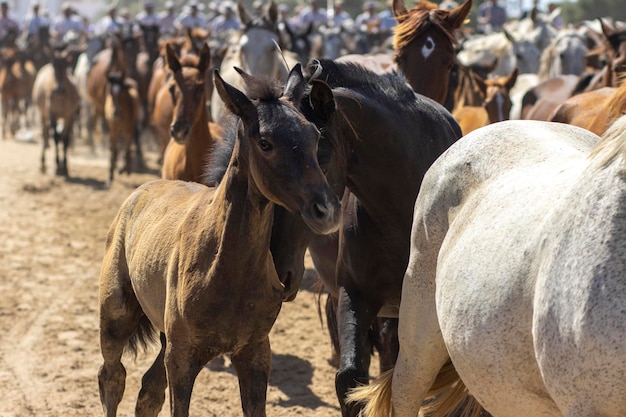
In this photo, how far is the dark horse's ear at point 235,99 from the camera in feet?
12.3

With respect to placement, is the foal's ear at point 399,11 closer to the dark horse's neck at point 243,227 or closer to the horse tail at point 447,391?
the dark horse's neck at point 243,227

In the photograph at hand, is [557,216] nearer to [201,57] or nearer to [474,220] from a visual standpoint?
[474,220]

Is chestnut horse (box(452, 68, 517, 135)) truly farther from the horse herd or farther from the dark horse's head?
the dark horse's head

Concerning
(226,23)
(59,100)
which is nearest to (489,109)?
(59,100)

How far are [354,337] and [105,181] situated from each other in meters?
11.6

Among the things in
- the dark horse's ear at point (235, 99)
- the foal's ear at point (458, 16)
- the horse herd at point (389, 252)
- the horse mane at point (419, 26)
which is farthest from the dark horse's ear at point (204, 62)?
the dark horse's ear at point (235, 99)

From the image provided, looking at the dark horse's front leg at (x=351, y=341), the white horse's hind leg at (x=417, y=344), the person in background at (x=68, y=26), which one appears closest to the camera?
the white horse's hind leg at (x=417, y=344)

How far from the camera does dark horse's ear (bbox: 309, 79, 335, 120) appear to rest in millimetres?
4047

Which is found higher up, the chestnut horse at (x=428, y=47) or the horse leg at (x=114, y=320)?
the chestnut horse at (x=428, y=47)

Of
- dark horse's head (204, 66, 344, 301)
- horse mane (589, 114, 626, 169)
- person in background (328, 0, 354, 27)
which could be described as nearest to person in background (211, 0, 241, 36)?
person in background (328, 0, 354, 27)

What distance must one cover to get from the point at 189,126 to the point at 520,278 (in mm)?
5221

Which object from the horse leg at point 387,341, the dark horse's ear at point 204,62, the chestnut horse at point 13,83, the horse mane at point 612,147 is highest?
the horse mane at point 612,147

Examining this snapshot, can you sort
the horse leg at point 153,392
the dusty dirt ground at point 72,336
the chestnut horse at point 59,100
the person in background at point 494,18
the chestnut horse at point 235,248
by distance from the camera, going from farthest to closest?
the person in background at point 494,18
the chestnut horse at point 59,100
the dusty dirt ground at point 72,336
the horse leg at point 153,392
the chestnut horse at point 235,248

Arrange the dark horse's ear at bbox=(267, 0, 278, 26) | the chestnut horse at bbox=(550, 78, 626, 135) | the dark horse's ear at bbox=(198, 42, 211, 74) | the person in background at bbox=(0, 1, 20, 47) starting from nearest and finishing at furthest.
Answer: the chestnut horse at bbox=(550, 78, 626, 135) < the dark horse's ear at bbox=(198, 42, 211, 74) < the dark horse's ear at bbox=(267, 0, 278, 26) < the person in background at bbox=(0, 1, 20, 47)
